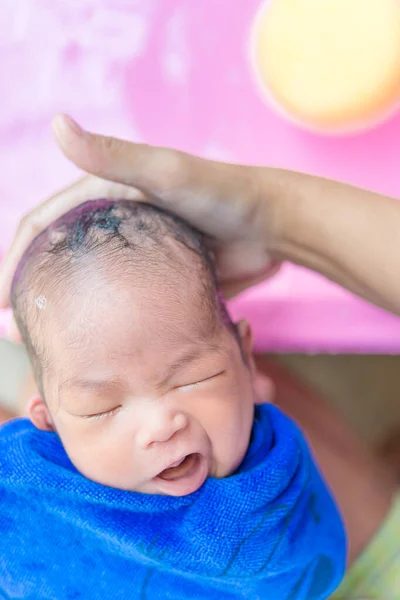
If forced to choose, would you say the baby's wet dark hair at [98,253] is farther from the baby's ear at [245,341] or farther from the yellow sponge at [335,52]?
the yellow sponge at [335,52]

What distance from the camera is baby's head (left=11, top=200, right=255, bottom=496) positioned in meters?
0.75

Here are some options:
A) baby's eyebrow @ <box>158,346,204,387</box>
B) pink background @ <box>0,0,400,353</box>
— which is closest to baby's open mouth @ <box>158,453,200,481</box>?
baby's eyebrow @ <box>158,346,204,387</box>

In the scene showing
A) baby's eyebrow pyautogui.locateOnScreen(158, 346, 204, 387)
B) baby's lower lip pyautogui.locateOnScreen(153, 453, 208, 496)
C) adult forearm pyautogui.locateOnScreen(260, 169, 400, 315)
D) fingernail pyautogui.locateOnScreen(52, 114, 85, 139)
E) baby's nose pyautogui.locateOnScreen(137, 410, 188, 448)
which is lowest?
baby's lower lip pyautogui.locateOnScreen(153, 453, 208, 496)

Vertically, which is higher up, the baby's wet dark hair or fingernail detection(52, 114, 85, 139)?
fingernail detection(52, 114, 85, 139)

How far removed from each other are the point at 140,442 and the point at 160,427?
3 centimetres

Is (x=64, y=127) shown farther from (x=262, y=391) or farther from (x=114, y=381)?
(x=262, y=391)

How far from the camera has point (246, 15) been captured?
1367 millimetres

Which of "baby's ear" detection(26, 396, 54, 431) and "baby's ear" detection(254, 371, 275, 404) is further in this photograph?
"baby's ear" detection(254, 371, 275, 404)

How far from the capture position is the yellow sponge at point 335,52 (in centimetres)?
125

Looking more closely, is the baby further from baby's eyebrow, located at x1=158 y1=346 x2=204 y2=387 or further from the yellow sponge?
the yellow sponge

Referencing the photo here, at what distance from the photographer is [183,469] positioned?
2.64 ft

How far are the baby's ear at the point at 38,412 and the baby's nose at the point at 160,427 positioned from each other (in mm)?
188

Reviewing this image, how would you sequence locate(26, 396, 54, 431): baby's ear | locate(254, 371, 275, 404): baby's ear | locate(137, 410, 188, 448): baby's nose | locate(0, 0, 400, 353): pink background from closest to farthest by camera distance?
locate(137, 410, 188, 448): baby's nose, locate(26, 396, 54, 431): baby's ear, locate(254, 371, 275, 404): baby's ear, locate(0, 0, 400, 353): pink background

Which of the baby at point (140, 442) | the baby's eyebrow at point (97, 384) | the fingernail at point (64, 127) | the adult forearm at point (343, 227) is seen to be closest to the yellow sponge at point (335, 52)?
the adult forearm at point (343, 227)
